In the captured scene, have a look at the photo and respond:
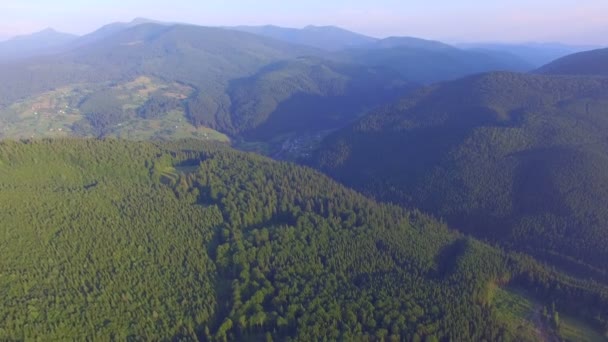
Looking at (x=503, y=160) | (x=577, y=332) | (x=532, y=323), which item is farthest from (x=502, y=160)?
(x=532, y=323)

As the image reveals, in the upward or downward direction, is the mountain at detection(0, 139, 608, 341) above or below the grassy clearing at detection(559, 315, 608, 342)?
above

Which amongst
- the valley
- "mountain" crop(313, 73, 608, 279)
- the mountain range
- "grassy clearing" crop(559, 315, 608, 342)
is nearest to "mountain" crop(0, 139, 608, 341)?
the valley

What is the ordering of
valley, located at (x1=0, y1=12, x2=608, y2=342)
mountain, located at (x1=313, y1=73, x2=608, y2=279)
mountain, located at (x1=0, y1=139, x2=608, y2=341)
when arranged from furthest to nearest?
mountain, located at (x1=313, y1=73, x2=608, y2=279)
valley, located at (x1=0, y1=12, x2=608, y2=342)
mountain, located at (x1=0, y1=139, x2=608, y2=341)

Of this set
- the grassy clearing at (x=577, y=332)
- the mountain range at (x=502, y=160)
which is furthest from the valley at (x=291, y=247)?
the mountain range at (x=502, y=160)

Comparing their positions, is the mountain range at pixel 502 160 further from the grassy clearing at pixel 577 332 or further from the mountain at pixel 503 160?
the grassy clearing at pixel 577 332

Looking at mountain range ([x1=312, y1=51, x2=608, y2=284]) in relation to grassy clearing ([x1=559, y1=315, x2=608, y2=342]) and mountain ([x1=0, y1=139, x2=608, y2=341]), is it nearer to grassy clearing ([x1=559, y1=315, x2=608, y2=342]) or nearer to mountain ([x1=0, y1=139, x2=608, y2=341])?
mountain ([x1=0, y1=139, x2=608, y2=341])

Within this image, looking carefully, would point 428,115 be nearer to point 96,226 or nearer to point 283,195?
point 283,195
